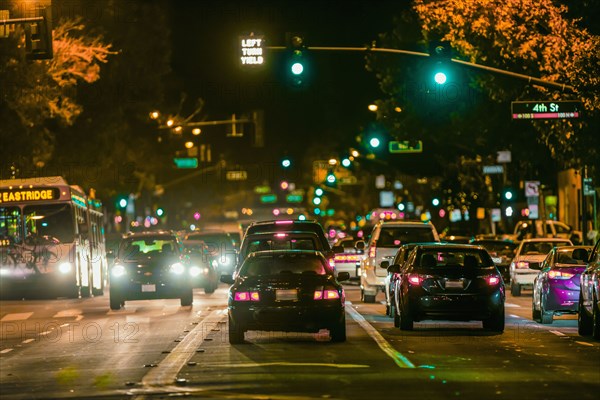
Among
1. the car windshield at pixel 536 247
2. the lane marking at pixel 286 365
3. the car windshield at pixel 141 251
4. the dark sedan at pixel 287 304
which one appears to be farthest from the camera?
the car windshield at pixel 536 247

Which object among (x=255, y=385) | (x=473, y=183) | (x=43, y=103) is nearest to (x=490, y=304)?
(x=255, y=385)

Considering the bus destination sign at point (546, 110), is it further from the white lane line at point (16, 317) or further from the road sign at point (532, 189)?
the road sign at point (532, 189)

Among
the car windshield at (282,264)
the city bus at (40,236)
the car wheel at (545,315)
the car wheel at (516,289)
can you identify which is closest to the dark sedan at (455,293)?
the car wheel at (545,315)

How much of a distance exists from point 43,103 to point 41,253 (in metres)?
8.21

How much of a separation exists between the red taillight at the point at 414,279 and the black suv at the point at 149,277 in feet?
32.3

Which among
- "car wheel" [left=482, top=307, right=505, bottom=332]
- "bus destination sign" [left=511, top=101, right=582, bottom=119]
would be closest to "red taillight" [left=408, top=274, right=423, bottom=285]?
"car wheel" [left=482, top=307, right=505, bottom=332]

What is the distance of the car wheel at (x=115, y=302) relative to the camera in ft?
100

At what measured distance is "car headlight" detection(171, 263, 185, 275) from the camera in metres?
30.9

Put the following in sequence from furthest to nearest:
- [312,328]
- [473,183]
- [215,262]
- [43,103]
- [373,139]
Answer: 1. [473,183]
2. [373,139]
3. [43,103]
4. [215,262]
5. [312,328]

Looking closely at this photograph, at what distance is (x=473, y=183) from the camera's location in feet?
234

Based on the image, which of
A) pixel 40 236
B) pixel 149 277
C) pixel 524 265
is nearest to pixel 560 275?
pixel 149 277

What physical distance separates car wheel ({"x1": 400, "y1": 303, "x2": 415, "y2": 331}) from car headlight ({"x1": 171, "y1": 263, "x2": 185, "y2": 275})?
9768mm

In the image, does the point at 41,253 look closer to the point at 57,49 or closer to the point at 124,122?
the point at 57,49

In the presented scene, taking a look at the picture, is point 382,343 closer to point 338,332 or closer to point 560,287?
point 338,332
